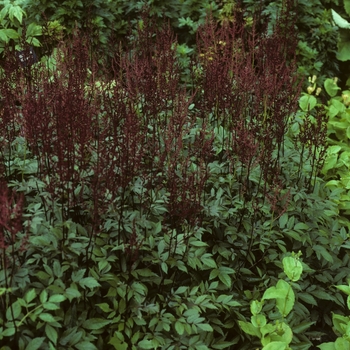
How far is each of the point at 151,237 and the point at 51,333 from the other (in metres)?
0.80

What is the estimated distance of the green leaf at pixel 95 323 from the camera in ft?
7.99

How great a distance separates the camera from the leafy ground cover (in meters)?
2.43

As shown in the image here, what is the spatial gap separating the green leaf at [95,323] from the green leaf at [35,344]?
0.94 feet

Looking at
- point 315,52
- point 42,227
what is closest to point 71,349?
point 42,227

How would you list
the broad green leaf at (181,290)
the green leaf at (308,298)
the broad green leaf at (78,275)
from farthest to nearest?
the green leaf at (308,298), the broad green leaf at (181,290), the broad green leaf at (78,275)

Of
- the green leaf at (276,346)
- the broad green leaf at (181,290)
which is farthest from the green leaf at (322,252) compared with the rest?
the broad green leaf at (181,290)

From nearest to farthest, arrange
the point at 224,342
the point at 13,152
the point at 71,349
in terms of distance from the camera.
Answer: the point at 71,349 → the point at 224,342 → the point at 13,152

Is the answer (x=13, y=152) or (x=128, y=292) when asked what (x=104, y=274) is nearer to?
(x=128, y=292)

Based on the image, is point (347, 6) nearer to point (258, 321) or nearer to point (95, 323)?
point (258, 321)

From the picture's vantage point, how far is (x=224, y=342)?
9.01 ft

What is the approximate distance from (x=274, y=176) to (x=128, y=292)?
144 centimetres

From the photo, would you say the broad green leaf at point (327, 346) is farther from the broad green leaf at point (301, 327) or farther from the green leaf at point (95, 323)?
the green leaf at point (95, 323)

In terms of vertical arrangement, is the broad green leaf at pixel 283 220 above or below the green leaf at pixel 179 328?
above

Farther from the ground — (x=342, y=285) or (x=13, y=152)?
(x=13, y=152)
